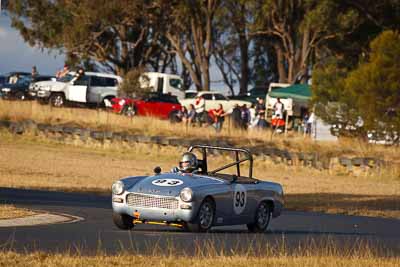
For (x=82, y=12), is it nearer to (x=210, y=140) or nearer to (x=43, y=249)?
(x=210, y=140)

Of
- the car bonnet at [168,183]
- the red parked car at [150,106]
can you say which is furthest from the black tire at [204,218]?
the red parked car at [150,106]

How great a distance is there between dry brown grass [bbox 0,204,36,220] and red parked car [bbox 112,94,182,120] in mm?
35181

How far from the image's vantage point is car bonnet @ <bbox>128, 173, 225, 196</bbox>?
15.8 m

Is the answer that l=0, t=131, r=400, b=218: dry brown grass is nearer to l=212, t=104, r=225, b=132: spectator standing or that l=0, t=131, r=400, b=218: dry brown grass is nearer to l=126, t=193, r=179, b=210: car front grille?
l=212, t=104, r=225, b=132: spectator standing

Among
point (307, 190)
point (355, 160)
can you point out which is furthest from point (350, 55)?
point (307, 190)

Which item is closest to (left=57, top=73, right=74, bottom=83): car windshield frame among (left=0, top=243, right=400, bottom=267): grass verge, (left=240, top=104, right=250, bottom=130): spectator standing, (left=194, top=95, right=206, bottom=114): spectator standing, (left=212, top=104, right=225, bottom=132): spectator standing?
(left=194, top=95, right=206, bottom=114): spectator standing

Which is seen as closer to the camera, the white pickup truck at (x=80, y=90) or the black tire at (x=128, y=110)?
the black tire at (x=128, y=110)

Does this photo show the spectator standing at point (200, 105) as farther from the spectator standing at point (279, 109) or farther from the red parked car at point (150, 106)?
the spectator standing at point (279, 109)

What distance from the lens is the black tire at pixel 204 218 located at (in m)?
15.9

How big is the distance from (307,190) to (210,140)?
10499mm

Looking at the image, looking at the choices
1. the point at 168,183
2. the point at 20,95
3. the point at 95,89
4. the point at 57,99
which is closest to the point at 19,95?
the point at 20,95

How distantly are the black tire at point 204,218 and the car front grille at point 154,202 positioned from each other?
0.40m

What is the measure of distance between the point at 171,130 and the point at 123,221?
28206mm

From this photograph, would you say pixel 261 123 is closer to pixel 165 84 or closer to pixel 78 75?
pixel 78 75
